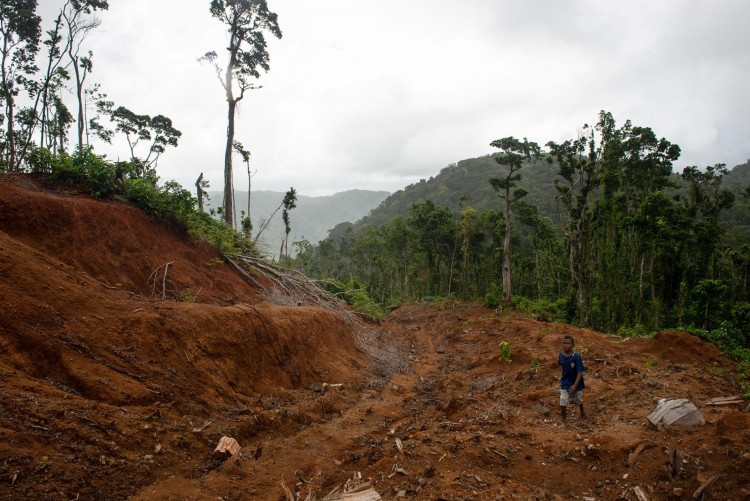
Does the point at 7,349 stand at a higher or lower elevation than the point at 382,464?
higher

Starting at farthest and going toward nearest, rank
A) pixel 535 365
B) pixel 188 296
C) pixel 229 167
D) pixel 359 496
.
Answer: pixel 229 167 → pixel 535 365 → pixel 188 296 → pixel 359 496

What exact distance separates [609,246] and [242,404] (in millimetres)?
19353

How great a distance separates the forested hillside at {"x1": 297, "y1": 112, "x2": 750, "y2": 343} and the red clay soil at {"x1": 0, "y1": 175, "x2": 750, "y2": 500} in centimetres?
954

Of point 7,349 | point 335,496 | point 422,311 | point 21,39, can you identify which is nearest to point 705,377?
point 335,496

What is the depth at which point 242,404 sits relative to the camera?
254 inches

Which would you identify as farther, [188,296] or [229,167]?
[229,167]

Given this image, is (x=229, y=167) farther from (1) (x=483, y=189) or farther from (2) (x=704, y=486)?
(1) (x=483, y=189)

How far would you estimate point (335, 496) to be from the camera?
13.5 feet

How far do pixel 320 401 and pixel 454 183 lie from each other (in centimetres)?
9186

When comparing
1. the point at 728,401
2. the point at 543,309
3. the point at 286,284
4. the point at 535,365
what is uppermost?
the point at 286,284

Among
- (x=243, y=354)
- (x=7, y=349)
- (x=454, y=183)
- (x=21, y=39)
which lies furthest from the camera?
(x=454, y=183)

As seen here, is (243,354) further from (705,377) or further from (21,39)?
(21,39)

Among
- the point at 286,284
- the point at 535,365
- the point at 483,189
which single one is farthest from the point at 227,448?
the point at 483,189

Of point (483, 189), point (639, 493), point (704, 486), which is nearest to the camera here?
point (704, 486)
